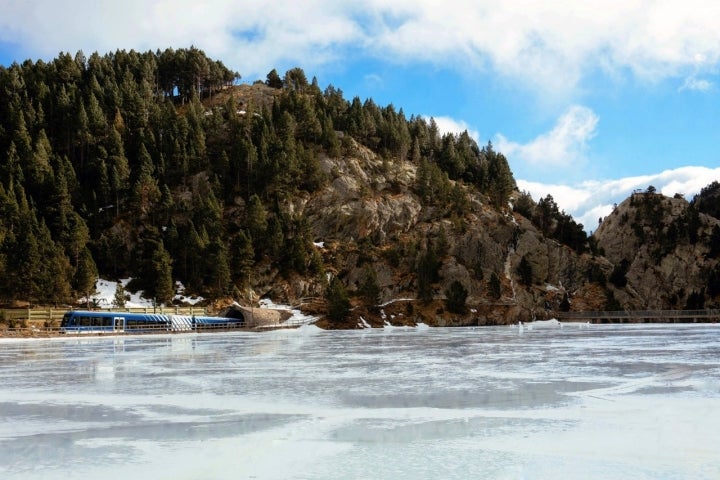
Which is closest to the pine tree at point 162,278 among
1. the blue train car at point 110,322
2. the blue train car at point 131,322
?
the blue train car at point 131,322

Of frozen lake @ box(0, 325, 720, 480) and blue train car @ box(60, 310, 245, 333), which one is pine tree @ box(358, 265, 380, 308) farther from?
frozen lake @ box(0, 325, 720, 480)

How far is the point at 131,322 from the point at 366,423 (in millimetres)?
66434

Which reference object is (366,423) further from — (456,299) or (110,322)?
(456,299)

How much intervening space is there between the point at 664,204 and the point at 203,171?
384 ft

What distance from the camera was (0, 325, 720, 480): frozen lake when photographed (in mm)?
9555

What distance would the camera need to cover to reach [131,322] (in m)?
73.2

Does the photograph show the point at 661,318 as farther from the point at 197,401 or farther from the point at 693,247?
the point at 197,401

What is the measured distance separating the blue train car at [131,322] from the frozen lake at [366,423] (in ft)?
152

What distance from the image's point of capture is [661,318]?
114750 mm

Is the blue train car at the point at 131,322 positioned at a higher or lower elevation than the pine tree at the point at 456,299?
lower

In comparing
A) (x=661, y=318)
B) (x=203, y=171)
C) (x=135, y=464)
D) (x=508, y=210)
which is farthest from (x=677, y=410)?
(x=508, y=210)

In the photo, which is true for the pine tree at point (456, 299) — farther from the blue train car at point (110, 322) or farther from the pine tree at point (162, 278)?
the blue train car at point (110, 322)

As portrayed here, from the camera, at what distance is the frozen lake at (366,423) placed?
9555 mm

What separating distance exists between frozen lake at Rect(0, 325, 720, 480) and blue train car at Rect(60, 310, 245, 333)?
1820 inches
